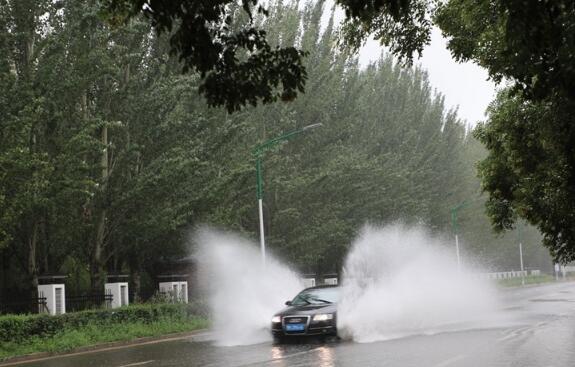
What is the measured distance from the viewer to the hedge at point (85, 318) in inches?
720

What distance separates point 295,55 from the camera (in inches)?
273

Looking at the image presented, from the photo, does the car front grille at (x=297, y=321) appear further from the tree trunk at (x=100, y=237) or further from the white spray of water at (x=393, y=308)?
the tree trunk at (x=100, y=237)

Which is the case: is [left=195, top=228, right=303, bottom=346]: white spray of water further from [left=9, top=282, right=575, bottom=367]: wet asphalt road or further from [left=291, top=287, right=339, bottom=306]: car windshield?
[left=9, top=282, right=575, bottom=367]: wet asphalt road

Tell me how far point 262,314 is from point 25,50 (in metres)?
11.6

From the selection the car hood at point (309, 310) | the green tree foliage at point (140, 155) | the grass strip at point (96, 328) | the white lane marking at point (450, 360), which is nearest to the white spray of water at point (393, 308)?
the car hood at point (309, 310)

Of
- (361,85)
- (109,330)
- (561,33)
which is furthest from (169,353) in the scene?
(361,85)

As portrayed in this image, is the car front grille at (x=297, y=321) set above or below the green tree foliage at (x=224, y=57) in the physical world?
below

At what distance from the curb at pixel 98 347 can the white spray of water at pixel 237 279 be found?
97.7 inches

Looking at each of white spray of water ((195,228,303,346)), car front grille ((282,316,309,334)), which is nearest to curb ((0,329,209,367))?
white spray of water ((195,228,303,346))

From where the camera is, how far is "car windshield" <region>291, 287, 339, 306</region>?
1872 cm

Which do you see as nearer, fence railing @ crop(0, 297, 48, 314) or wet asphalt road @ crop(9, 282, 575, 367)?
wet asphalt road @ crop(9, 282, 575, 367)

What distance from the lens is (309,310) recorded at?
17.8m

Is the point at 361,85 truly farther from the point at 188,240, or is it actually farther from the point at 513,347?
the point at 513,347

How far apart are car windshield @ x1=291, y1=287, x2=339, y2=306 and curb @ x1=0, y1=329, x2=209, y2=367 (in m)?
5.04
